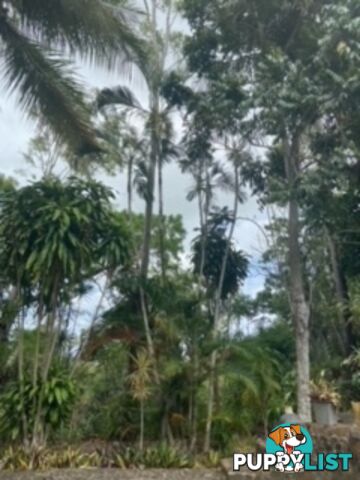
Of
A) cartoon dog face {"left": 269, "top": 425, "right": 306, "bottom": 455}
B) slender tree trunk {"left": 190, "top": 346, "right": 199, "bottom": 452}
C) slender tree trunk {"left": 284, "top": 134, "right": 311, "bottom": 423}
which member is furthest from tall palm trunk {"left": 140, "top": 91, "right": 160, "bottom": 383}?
cartoon dog face {"left": 269, "top": 425, "right": 306, "bottom": 455}

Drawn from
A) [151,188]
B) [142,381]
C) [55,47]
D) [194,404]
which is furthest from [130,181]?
[194,404]

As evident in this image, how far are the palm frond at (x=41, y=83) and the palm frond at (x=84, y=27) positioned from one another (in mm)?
260

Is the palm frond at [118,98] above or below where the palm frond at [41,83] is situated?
above

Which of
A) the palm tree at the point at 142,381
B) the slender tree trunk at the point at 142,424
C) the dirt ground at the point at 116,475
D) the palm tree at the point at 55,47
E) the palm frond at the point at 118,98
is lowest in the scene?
the dirt ground at the point at 116,475

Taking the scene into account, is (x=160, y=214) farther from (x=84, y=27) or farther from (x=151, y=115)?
(x=84, y=27)

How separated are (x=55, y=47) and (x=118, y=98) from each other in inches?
148

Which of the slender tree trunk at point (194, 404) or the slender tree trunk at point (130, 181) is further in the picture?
the slender tree trunk at point (130, 181)

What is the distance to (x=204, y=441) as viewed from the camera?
7.32 m

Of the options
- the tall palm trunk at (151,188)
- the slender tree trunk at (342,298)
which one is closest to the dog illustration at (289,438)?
the tall palm trunk at (151,188)

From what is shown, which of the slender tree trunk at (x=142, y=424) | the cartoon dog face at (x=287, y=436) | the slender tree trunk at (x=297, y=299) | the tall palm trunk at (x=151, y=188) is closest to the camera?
the cartoon dog face at (x=287, y=436)

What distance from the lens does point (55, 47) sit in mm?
6094

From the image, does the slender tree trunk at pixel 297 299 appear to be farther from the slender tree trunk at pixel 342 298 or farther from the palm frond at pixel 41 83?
the palm frond at pixel 41 83

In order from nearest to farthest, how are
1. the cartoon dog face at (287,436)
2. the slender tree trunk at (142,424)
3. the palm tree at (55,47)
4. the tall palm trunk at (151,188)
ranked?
1. the cartoon dog face at (287,436)
2. the palm tree at (55,47)
3. the slender tree trunk at (142,424)
4. the tall palm trunk at (151,188)

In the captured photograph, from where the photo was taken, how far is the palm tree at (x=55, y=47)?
5668 mm
